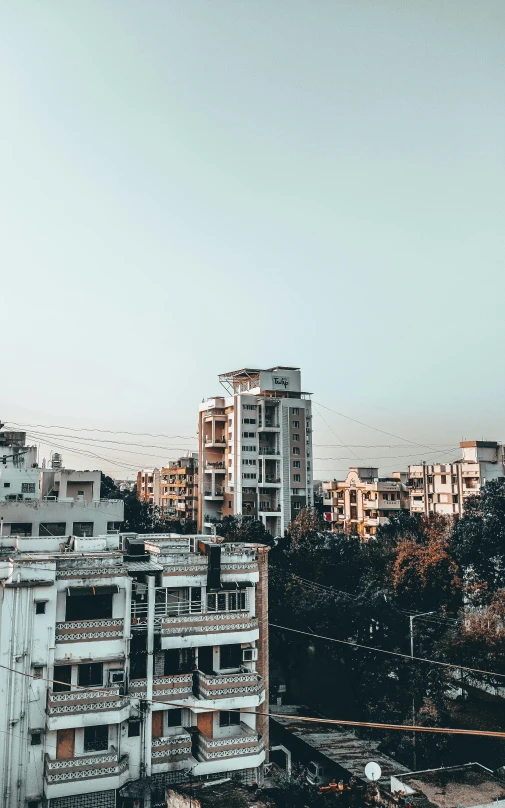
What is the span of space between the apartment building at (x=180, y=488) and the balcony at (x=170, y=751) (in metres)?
53.4

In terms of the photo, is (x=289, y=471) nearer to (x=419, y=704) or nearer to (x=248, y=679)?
(x=419, y=704)

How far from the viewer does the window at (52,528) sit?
138ft

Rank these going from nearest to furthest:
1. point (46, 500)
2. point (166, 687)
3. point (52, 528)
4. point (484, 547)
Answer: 1. point (166, 687)
2. point (484, 547)
3. point (52, 528)
4. point (46, 500)

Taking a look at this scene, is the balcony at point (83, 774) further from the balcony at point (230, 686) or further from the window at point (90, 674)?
the balcony at point (230, 686)

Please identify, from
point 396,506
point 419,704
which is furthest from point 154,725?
point 396,506

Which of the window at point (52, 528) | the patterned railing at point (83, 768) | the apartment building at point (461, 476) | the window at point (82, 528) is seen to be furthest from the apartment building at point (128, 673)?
the apartment building at point (461, 476)

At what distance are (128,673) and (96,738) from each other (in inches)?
84.8

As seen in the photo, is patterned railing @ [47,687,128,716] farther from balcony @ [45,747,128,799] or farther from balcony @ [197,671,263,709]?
balcony @ [197,671,263,709]

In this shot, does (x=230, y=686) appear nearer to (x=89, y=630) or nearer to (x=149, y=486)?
(x=89, y=630)

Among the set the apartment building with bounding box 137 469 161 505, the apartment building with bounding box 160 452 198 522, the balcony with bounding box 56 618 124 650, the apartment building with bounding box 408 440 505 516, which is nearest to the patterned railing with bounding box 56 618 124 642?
the balcony with bounding box 56 618 124 650

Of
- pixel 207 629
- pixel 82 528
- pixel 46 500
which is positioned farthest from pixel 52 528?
pixel 207 629

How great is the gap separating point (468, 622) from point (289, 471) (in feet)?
107

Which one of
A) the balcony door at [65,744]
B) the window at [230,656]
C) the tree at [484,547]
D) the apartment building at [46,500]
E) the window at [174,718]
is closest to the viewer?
the balcony door at [65,744]

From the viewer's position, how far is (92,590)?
20.9 m
